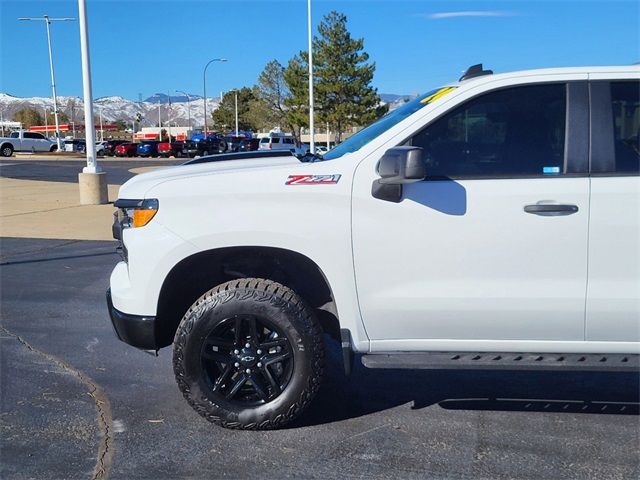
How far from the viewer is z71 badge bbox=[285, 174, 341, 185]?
3838mm

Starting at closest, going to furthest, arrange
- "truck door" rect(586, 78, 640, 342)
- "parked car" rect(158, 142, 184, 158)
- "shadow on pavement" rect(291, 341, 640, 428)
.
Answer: "truck door" rect(586, 78, 640, 342) → "shadow on pavement" rect(291, 341, 640, 428) → "parked car" rect(158, 142, 184, 158)

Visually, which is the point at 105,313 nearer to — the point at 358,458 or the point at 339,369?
the point at 339,369

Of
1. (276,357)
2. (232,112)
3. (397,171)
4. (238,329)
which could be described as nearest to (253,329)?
(238,329)

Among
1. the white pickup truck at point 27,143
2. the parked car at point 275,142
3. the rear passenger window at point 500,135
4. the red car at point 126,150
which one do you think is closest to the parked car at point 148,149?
the red car at point 126,150

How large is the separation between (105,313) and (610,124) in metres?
4.91

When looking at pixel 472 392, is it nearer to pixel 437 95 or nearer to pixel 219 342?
pixel 219 342

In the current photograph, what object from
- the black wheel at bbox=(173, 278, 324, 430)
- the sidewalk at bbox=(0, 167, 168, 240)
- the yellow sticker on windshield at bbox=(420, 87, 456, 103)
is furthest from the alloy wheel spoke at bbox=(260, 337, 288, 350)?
the sidewalk at bbox=(0, 167, 168, 240)

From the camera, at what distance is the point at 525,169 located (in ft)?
12.6

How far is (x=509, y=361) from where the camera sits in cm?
379

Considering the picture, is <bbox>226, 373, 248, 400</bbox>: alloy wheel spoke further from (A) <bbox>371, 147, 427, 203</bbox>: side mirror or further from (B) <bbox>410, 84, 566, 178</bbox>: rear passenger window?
(B) <bbox>410, 84, 566, 178</bbox>: rear passenger window

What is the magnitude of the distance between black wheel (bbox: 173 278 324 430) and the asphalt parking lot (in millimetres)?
168

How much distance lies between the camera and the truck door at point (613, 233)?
370 centimetres

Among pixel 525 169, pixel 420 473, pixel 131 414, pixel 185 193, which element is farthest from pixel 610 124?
pixel 131 414

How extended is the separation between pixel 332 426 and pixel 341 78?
157ft
